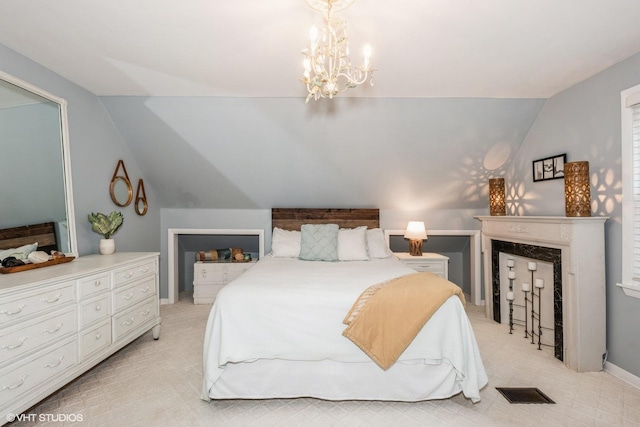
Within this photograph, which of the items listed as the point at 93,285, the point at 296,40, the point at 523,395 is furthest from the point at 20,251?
the point at 523,395

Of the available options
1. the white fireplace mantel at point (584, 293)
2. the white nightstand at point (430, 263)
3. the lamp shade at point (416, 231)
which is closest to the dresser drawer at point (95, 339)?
the white nightstand at point (430, 263)

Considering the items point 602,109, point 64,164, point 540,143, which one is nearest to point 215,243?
point 64,164

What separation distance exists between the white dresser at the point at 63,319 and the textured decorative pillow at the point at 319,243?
1.61 meters

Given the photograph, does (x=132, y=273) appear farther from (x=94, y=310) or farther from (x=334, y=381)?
(x=334, y=381)

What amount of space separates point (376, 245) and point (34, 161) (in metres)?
3.23

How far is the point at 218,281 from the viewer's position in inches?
177

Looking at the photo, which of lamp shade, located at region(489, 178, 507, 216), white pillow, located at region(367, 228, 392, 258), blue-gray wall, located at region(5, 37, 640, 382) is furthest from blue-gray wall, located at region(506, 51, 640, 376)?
white pillow, located at region(367, 228, 392, 258)

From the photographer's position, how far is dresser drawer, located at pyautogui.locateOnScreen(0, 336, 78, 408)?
5.75ft

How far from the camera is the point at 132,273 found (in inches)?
111

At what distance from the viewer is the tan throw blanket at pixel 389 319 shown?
2.03 meters

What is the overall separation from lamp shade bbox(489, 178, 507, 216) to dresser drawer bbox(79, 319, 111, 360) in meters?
3.94

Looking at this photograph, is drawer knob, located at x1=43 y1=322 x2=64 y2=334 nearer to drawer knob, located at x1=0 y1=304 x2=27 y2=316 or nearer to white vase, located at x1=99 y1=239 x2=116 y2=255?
drawer knob, located at x1=0 y1=304 x2=27 y2=316

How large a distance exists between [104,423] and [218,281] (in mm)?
2548

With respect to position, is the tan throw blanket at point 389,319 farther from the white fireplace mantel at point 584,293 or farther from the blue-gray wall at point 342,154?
the blue-gray wall at point 342,154
